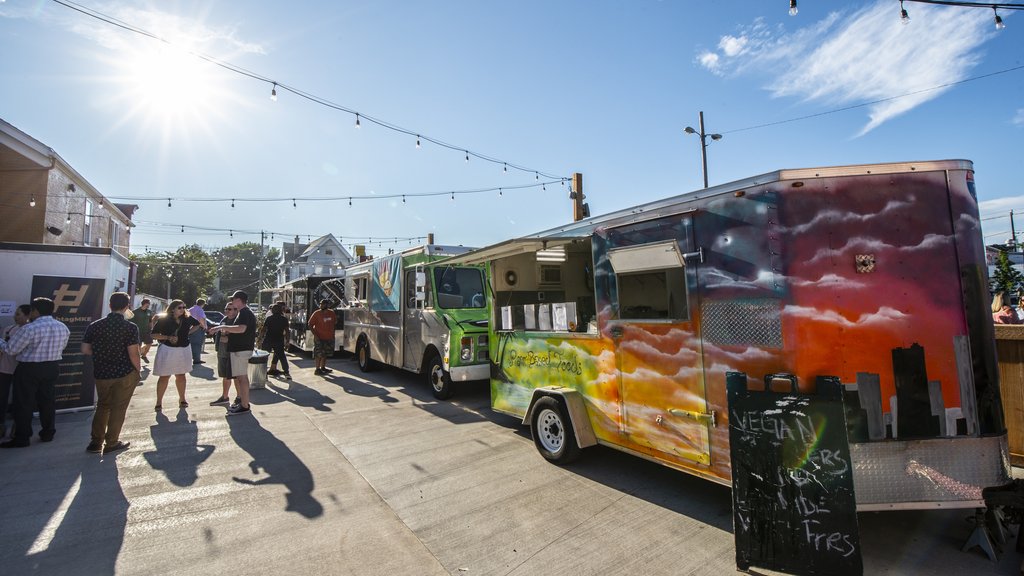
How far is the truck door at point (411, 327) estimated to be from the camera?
797cm

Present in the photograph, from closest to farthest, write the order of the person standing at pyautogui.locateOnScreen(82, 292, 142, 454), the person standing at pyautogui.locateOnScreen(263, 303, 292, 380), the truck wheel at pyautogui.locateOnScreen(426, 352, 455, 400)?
the person standing at pyautogui.locateOnScreen(82, 292, 142, 454), the truck wheel at pyautogui.locateOnScreen(426, 352, 455, 400), the person standing at pyautogui.locateOnScreen(263, 303, 292, 380)

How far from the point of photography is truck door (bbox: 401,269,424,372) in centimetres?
797

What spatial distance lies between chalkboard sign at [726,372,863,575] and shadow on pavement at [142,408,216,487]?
187 inches

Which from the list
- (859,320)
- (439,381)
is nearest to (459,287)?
(439,381)

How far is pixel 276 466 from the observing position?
4.51 m

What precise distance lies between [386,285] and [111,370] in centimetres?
480

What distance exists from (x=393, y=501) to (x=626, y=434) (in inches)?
83.9

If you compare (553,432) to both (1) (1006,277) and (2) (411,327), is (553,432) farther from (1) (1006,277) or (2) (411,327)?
(1) (1006,277)

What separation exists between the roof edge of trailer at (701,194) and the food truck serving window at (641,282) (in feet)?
1.09

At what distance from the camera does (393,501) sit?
146 inches

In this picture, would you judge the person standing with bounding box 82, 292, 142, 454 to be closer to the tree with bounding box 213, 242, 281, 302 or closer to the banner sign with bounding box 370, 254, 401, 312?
the banner sign with bounding box 370, 254, 401, 312

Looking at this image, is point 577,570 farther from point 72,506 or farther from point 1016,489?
point 72,506

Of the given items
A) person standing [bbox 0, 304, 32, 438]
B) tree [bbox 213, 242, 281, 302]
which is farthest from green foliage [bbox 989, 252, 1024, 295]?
tree [bbox 213, 242, 281, 302]

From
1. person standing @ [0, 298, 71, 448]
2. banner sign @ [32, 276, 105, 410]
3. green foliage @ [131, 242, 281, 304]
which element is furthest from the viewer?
green foliage @ [131, 242, 281, 304]
